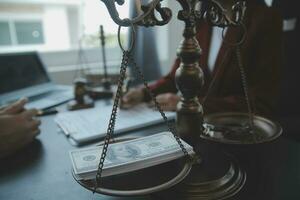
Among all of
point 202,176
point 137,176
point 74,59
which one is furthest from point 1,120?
point 74,59

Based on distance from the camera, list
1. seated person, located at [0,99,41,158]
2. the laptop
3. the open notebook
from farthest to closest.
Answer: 1. the laptop
2. the open notebook
3. seated person, located at [0,99,41,158]

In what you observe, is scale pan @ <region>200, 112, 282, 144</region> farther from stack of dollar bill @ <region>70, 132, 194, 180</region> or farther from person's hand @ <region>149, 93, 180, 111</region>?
person's hand @ <region>149, 93, 180, 111</region>

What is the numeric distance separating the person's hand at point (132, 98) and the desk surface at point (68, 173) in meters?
0.41

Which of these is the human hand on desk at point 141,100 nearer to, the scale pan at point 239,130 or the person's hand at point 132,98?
the person's hand at point 132,98

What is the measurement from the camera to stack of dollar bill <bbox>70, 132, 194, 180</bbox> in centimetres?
54

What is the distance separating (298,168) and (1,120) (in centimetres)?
78

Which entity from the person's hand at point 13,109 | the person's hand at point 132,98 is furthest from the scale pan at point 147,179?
the person's hand at point 132,98

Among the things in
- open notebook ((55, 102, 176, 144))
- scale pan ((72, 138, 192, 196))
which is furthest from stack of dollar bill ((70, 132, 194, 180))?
open notebook ((55, 102, 176, 144))

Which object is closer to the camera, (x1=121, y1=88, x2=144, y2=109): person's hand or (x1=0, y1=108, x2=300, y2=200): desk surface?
(x1=0, y1=108, x2=300, y2=200): desk surface

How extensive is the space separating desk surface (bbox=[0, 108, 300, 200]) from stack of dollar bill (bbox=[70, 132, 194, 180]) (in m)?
0.06

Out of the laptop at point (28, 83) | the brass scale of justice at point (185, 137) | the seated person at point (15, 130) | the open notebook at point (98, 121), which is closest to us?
the brass scale of justice at point (185, 137)

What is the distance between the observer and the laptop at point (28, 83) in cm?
132

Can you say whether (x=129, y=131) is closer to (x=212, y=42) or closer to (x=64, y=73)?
(x=212, y=42)

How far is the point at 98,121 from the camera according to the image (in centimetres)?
103
